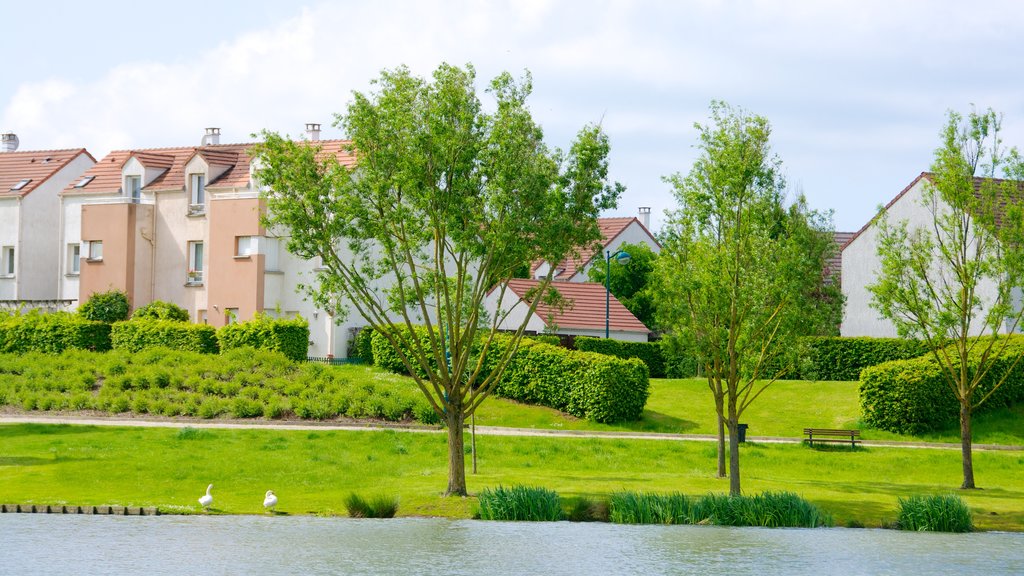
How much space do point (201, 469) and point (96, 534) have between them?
311 inches

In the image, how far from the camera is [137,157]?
69500 millimetres

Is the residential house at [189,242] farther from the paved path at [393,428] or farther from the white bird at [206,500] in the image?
the white bird at [206,500]

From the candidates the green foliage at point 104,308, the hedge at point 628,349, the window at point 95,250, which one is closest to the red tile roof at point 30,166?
→ the window at point 95,250

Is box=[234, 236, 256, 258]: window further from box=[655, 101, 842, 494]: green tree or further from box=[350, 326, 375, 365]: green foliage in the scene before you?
box=[655, 101, 842, 494]: green tree

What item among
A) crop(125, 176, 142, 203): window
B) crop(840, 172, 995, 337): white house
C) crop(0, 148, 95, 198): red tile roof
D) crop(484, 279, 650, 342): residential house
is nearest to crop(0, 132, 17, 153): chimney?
crop(0, 148, 95, 198): red tile roof

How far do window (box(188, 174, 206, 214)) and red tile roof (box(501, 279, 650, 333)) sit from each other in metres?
16.2

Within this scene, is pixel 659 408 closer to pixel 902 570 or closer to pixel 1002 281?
pixel 1002 281

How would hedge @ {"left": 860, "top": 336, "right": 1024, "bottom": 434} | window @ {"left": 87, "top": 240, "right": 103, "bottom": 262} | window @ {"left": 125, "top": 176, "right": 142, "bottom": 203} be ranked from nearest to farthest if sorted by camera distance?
hedge @ {"left": 860, "top": 336, "right": 1024, "bottom": 434} → window @ {"left": 87, "top": 240, "right": 103, "bottom": 262} → window @ {"left": 125, "top": 176, "right": 142, "bottom": 203}

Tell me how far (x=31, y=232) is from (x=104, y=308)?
1584 centimetres

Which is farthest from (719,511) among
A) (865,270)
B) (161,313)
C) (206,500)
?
(865,270)

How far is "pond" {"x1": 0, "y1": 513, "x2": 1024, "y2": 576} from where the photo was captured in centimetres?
2416

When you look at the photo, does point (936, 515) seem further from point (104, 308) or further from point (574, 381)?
point (104, 308)

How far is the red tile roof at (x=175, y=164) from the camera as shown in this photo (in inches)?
2591

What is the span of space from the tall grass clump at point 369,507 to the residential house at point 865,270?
39.8m
